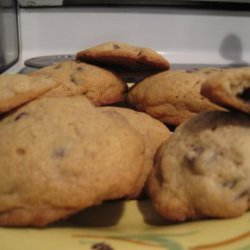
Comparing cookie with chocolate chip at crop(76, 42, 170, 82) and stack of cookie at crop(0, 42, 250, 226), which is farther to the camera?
cookie with chocolate chip at crop(76, 42, 170, 82)

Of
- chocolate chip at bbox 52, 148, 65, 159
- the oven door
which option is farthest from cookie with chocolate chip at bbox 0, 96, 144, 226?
the oven door

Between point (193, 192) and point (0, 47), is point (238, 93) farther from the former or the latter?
point (0, 47)

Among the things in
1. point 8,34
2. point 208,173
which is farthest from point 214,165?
point 8,34

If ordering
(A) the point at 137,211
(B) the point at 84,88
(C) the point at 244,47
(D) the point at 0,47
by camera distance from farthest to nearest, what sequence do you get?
(C) the point at 244,47 → (D) the point at 0,47 → (B) the point at 84,88 → (A) the point at 137,211

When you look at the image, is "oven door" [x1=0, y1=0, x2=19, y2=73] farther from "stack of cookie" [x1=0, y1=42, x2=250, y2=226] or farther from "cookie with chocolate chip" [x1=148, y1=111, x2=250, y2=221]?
"cookie with chocolate chip" [x1=148, y1=111, x2=250, y2=221]

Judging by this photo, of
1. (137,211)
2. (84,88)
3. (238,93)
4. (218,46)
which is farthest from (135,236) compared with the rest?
(218,46)

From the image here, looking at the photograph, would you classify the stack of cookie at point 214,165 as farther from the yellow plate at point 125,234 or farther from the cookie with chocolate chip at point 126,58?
the cookie with chocolate chip at point 126,58

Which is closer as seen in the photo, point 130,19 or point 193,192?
point 193,192
